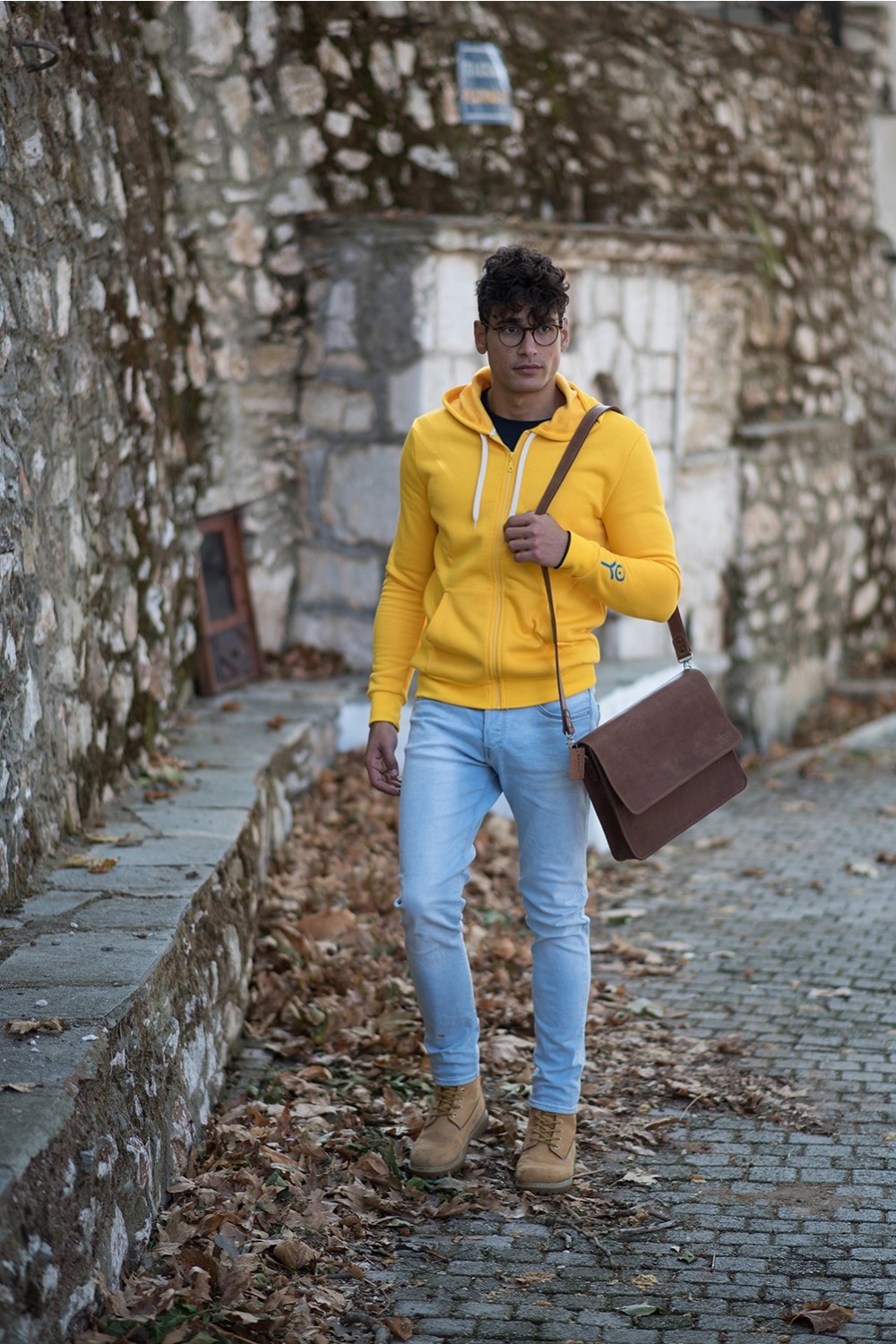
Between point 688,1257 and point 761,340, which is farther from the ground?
point 761,340

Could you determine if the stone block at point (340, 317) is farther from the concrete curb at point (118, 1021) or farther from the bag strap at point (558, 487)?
the bag strap at point (558, 487)

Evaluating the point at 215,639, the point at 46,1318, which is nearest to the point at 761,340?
the point at 215,639

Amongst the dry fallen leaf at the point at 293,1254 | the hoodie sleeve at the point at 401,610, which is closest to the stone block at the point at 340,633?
the hoodie sleeve at the point at 401,610

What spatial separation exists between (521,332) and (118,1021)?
5.18ft

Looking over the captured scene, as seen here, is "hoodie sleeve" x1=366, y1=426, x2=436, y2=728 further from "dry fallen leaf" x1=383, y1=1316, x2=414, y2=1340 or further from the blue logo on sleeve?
"dry fallen leaf" x1=383, y1=1316, x2=414, y2=1340

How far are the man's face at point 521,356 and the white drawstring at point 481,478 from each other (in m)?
0.12

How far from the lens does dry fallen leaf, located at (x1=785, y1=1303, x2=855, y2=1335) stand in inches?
113

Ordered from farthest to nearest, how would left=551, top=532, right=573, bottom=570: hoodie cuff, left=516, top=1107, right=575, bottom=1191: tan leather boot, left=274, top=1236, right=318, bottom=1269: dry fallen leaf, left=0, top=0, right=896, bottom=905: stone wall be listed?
1. left=0, top=0, right=896, bottom=905: stone wall
2. left=516, top=1107, right=575, bottom=1191: tan leather boot
3. left=551, top=532, right=573, bottom=570: hoodie cuff
4. left=274, top=1236, right=318, bottom=1269: dry fallen leaf

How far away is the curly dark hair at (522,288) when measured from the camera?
3219 mm

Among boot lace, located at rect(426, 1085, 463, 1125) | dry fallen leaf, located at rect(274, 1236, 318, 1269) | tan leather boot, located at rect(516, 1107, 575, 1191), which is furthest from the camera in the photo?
boot lace, located at rect(426, 1085, 463, 1125)

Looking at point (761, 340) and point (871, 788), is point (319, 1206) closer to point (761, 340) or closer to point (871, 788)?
point (871, 788)

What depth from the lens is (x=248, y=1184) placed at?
3.28 m

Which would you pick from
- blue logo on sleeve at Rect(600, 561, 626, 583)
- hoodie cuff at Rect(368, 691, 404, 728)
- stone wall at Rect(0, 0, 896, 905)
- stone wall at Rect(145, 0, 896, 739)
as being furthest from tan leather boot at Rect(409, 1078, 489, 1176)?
stone wall at Rect(145, 0, 896, 739)

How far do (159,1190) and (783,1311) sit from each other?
1.22m
